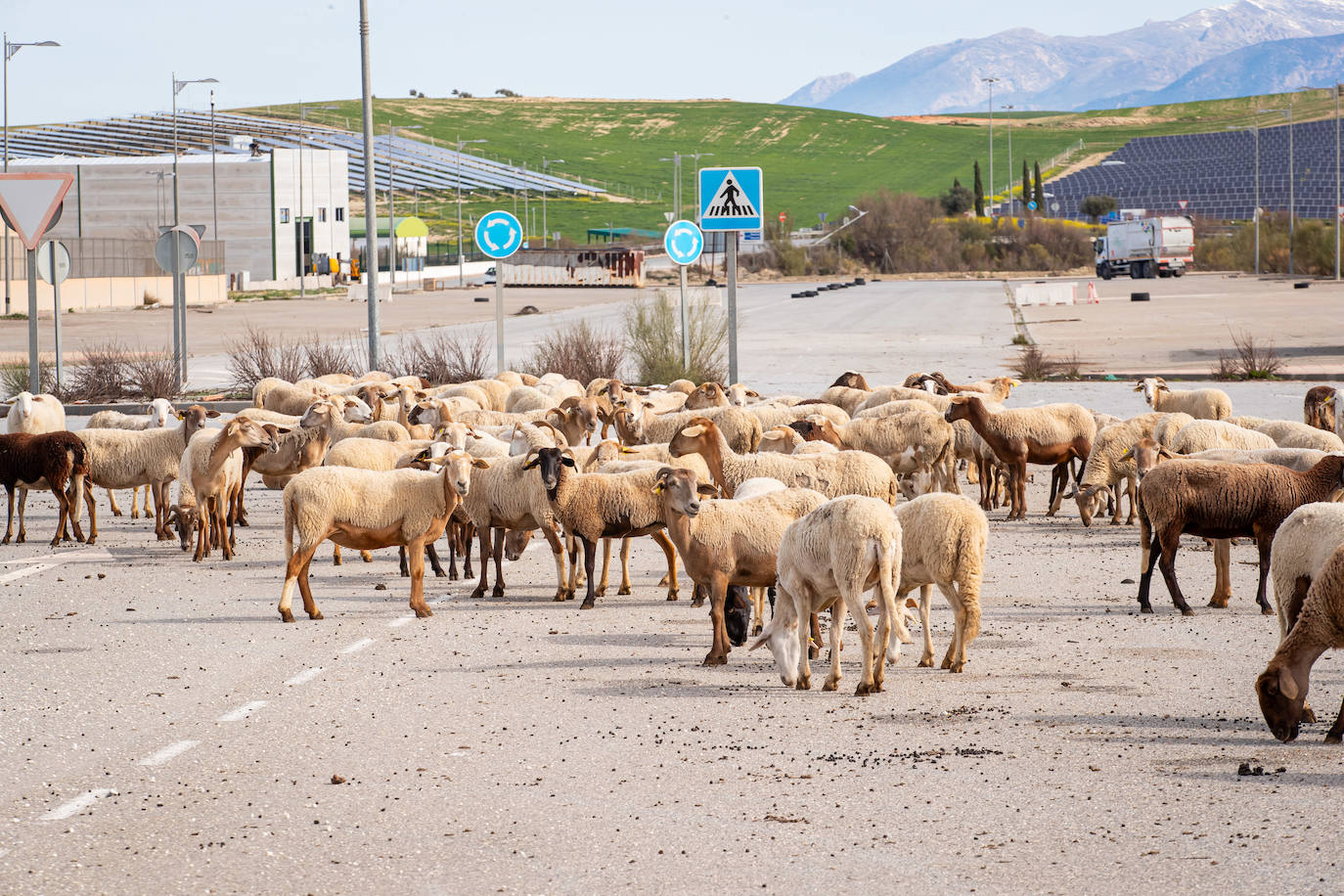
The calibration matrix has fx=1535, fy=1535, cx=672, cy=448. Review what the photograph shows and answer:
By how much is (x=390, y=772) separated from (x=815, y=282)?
9433cm

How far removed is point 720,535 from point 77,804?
4.50 m

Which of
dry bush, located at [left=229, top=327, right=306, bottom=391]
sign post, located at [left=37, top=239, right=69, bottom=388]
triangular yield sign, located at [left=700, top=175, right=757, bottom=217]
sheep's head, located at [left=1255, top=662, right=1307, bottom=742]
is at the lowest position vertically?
sheep's head, located at [left=1255, top=662, right=1307, bottom=742]

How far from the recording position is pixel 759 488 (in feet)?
37.0

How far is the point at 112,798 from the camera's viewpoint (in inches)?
274

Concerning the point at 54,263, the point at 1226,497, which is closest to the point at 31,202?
the point at 54,263

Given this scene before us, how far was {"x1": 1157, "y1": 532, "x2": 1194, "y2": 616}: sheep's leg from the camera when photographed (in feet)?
36.3

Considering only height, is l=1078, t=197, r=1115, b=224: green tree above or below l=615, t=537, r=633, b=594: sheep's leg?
above

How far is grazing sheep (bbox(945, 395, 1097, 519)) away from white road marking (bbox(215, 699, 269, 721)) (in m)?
9.07

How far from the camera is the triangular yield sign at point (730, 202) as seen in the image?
70.0ft

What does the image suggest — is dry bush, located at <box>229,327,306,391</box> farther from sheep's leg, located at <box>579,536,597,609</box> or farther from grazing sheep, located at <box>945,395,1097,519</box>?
sheep's leg, located at <box>579,536,597,609</box>

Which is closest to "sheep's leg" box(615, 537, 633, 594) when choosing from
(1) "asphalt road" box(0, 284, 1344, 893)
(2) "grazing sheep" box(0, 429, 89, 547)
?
(1) "asphalt road" box(0, 284, 1344, 893)

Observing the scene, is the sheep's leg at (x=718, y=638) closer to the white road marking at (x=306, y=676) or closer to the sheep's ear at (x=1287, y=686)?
the white road marking at (x=306, y=676)

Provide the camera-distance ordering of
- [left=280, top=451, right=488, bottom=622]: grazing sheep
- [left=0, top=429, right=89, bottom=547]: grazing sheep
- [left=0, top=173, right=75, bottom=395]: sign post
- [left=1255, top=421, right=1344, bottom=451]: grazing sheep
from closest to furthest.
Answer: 1. [left=280, top=451, right=488, bottom=622]: grazing sheep
2. [left=1255, top=421, right=1344, bottom=451]: grazing sheep
3. [left=0, top=429, right=89, bottom=547]: grazing sheep
4. [left=0, top=173, right=75, bottom=395]: sign post

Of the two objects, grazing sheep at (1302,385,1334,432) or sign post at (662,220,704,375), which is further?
sign post at (662,220,704,375)
